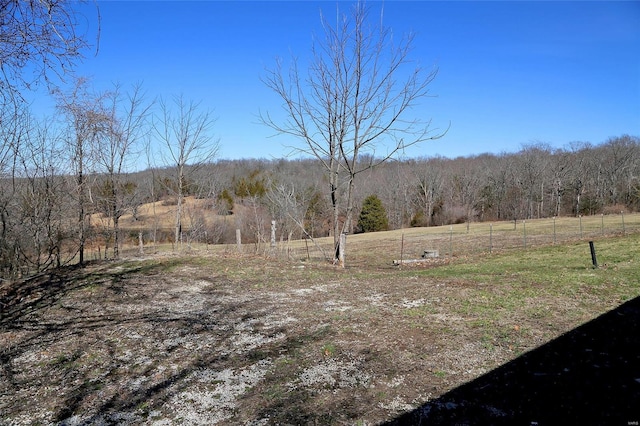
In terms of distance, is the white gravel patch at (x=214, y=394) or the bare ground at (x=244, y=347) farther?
the bare ground at (x=244, y=347)

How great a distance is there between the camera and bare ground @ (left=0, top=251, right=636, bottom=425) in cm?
354

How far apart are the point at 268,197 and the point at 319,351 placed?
18.8 m

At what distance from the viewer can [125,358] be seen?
458cm

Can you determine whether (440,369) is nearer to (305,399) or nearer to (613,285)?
(305,399)

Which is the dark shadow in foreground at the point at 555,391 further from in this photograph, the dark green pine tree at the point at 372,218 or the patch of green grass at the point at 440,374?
the dark green pine tree at the point at 372,218

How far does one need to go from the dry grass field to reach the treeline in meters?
1.58

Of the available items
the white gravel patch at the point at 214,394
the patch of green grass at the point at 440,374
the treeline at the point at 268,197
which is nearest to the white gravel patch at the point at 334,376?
the white gravel patch at the point at 214,394

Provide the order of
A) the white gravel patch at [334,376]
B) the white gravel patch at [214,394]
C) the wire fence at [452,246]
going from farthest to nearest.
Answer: the wire fence at [452,246] < the white gravel patch at [334,376] < the white gravel patch at [214,394]

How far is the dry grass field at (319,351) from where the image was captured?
11.3ft

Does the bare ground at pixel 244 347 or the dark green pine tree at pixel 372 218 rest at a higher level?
the dark green pine tree at pixel 372 218

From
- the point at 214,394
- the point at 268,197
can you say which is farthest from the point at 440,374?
the point at 268,197

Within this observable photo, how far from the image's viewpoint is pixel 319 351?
15.4 ft

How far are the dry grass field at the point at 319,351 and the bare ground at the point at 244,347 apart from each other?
0.02m

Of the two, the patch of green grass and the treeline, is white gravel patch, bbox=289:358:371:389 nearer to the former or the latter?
the patch of green grass
